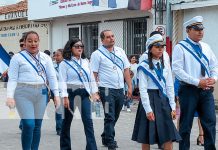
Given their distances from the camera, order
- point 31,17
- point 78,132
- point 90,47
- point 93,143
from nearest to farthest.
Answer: point 93,143
point 78,132
point 90,47
point 31,17

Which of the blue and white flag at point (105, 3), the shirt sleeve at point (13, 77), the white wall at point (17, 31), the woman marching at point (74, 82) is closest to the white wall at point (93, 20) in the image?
the blue and white flag at point (105, 3)

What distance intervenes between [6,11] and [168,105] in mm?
25625

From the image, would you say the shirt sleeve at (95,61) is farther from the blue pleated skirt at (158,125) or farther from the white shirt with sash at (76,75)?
the blue pleated skirt at (158,125)

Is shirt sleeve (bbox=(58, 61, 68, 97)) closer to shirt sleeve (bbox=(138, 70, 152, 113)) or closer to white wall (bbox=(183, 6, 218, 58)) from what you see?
shirt sleeve (bbox=(138, 70, 152, 113))

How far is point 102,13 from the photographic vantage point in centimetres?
2300

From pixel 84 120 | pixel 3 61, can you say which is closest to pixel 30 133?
pixel 84 120

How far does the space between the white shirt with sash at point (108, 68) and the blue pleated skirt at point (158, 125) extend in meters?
1.97

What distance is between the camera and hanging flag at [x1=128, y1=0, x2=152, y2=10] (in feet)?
63.8

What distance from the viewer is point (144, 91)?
7188 millimetres

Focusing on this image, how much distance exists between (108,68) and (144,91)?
2.21m

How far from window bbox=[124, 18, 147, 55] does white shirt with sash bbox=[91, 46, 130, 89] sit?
11.8 metres

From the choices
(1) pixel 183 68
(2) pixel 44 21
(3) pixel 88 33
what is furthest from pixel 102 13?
(1) pixel 183 68

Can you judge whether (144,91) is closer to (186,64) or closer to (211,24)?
(186,64)

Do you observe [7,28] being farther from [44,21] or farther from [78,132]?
[78,132]
